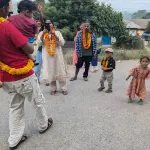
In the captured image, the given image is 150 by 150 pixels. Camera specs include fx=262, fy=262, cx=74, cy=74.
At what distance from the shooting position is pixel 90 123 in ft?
14.2

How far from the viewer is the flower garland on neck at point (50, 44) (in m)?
5.65

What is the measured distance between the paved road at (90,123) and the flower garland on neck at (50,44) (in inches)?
38.7

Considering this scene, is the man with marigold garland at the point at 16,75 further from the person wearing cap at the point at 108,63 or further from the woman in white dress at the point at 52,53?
the person wearing cap at the point at 108,63

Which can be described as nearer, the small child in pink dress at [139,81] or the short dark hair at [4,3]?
the short dark hair at [4,3]

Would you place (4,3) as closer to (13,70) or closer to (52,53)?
(13,70)

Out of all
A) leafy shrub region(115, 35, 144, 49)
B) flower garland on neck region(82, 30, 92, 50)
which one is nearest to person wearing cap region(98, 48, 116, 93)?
flower garland on neck region(82, 30, 92, 50)

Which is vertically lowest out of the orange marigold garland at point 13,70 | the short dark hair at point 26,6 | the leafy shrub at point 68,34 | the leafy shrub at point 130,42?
the leafy shrub at point 130,42

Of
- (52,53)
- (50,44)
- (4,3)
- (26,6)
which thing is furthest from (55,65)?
(4,3)

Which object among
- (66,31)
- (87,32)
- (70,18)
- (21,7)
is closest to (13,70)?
(21,7)

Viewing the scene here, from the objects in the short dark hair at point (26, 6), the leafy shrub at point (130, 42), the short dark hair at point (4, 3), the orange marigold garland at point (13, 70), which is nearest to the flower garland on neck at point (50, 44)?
the short dark hair at point (26, 6)

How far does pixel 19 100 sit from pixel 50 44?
233cm

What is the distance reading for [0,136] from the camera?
3943 millimetres

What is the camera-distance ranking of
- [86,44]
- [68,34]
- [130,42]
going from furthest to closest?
[130,42], [68,34], [86,44]

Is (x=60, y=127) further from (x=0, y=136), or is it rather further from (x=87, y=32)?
(x=87, y=32)
